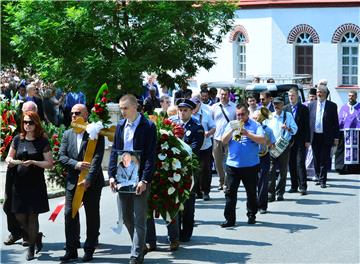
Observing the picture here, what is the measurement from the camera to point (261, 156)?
1555 cm

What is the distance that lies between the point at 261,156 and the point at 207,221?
62.7 inches

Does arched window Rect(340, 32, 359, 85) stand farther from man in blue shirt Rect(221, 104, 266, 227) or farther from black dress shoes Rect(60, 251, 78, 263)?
black dress shoes Rect(60, 251, 78, 263)

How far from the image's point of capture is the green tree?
1691 cm

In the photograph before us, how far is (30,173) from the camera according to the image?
39.3 feet

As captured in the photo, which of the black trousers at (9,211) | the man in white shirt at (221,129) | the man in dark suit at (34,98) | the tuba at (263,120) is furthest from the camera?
the man in dark suit at (34,98)

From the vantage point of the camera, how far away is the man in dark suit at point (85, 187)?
11.8 meters

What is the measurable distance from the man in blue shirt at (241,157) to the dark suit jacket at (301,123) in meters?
3.69

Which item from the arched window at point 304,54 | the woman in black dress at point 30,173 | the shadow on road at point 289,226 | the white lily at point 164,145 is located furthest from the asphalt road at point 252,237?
the arched window at point 304,54

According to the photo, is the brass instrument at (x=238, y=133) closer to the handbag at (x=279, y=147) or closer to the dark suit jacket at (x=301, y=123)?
the handbag at (x=279, y=147)

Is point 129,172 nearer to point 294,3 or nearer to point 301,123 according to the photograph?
point 301,123

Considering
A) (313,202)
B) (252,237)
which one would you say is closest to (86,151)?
(252,237)

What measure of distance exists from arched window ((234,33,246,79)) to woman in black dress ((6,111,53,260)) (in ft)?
95.0

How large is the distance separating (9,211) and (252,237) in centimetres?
325

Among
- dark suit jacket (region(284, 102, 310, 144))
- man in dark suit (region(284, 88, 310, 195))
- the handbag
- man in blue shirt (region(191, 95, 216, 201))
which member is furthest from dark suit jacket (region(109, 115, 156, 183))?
dark suit jacket (region(284, 102, 310, 144))
